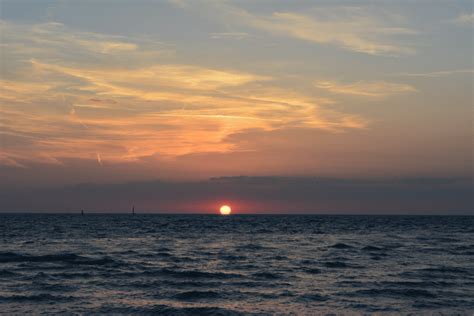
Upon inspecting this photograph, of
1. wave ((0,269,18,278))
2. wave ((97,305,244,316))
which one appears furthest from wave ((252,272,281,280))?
wave ((0,269,18,278))

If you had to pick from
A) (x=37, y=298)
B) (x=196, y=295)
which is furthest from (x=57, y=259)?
(x=196, y=295)

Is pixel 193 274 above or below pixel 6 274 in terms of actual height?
below

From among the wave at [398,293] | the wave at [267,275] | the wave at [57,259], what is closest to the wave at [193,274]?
the wave at [267,275]

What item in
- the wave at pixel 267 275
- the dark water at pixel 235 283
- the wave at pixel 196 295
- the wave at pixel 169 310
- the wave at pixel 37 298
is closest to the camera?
the wave at pixel 169 310

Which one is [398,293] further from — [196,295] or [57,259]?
[57,259]

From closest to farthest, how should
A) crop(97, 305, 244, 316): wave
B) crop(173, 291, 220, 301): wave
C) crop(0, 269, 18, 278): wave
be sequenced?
crop(97, 305, 244, 316): wave
crop(173, 291, 220, 301): wave
crop(0, 269, 18, 278): wave

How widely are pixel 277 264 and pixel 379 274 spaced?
9.52 meters

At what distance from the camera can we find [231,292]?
3084cm

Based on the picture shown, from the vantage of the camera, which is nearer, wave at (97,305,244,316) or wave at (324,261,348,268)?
wave at (97,305,244,316)

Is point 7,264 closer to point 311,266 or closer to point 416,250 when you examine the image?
point 311,266

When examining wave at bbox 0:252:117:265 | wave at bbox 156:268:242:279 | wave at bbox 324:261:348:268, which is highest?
wave at bbox 156:268:242:279

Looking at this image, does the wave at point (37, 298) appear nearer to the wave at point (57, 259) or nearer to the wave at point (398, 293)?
the wave at point (57, 259)

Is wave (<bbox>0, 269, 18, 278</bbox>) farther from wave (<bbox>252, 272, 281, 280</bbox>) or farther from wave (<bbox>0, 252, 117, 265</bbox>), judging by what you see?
wave (<bbox>252, 272, 281, 280</bbox>)

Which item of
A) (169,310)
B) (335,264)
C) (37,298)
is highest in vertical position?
(37,298)
